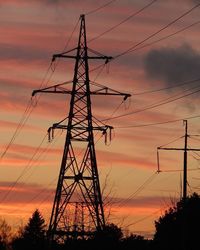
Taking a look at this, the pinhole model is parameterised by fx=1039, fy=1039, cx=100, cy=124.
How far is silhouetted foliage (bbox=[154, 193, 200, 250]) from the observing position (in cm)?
10375

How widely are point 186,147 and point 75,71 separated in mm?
9025

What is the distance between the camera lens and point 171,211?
132m

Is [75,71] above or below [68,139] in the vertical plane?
above

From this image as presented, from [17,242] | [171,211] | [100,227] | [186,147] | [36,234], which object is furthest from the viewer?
[36,234]

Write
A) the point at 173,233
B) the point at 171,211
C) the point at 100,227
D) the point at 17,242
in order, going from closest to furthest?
the point at 100,227, the point at 173,233, the point at 171,211, the point at 17,242

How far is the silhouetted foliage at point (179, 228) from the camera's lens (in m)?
104

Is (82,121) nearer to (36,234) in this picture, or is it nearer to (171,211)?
(171,211)

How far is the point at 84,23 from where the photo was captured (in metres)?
64.2

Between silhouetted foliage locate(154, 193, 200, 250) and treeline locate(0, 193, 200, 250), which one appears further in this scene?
silhouetted foliage locate(154, 193, 200, 250)

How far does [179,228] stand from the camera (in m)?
112

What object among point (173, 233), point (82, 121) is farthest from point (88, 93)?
point (173, 233)

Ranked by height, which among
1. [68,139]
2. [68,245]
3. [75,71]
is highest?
[75,71]

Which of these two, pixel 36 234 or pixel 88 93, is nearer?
pixel 88 93

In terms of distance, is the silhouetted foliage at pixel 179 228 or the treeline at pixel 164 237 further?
the silhouetted foliage at pixel 179 228
